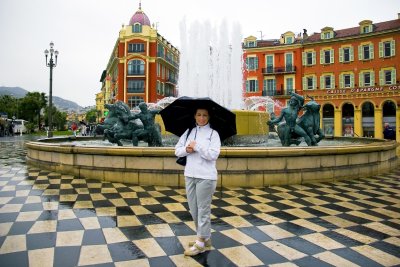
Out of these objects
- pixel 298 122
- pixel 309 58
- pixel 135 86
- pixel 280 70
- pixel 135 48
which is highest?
pixel 135 48

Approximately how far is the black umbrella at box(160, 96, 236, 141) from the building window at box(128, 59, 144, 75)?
4501cm

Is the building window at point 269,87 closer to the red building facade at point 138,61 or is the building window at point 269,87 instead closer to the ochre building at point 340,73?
the ochre building at point 340,73

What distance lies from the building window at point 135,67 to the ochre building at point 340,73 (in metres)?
16.0

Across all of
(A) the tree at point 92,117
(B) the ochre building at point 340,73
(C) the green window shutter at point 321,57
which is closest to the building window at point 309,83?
(B) the ochre building at point 340,73

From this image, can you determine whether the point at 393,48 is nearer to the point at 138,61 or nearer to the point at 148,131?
the point at 138,61

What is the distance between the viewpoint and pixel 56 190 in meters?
6.33

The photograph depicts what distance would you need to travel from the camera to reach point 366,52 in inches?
1382

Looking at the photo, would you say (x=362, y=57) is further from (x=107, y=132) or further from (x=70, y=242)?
(x=70, y=242)

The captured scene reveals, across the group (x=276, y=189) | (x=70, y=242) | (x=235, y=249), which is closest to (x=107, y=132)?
(x=276, y=189)

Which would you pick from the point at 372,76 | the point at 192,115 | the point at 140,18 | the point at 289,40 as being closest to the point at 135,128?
the point at 192,115

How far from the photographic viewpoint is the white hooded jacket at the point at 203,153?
3.29m

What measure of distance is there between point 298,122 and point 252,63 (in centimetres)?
3332

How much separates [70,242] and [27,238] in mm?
582

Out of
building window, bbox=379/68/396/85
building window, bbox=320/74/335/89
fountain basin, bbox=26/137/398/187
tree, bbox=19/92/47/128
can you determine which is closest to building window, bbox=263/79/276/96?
building window, bbox=320/74/335/89
